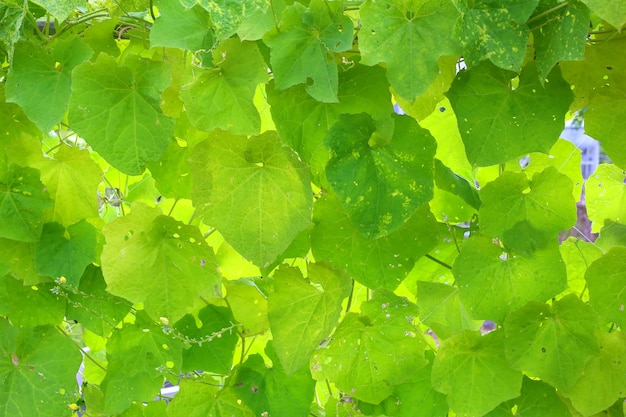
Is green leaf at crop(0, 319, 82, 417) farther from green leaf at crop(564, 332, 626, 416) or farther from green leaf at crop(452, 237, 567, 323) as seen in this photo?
green leaf at crop(564, 332, 626, 416)

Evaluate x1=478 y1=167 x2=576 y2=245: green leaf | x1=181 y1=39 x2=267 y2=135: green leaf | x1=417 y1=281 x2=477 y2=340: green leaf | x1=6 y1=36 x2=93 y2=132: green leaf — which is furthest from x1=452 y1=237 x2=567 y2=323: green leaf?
x1=6 y1=36 x2=93 y2=132: green leaf

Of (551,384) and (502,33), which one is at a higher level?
(502,33)

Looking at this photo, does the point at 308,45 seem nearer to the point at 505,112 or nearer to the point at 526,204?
the point at 505,112

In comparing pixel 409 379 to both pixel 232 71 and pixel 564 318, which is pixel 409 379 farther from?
pixel 232 71

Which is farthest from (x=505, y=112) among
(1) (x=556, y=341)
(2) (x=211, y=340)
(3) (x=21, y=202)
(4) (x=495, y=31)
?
(3) (x=21, y=202)

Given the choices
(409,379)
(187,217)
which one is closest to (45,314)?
(187,217)

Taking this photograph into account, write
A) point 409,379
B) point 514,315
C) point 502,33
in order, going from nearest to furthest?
point 502,33 < point 514,315 < point 409,379

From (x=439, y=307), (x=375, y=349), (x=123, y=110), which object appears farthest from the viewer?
(x=439, y=307)
